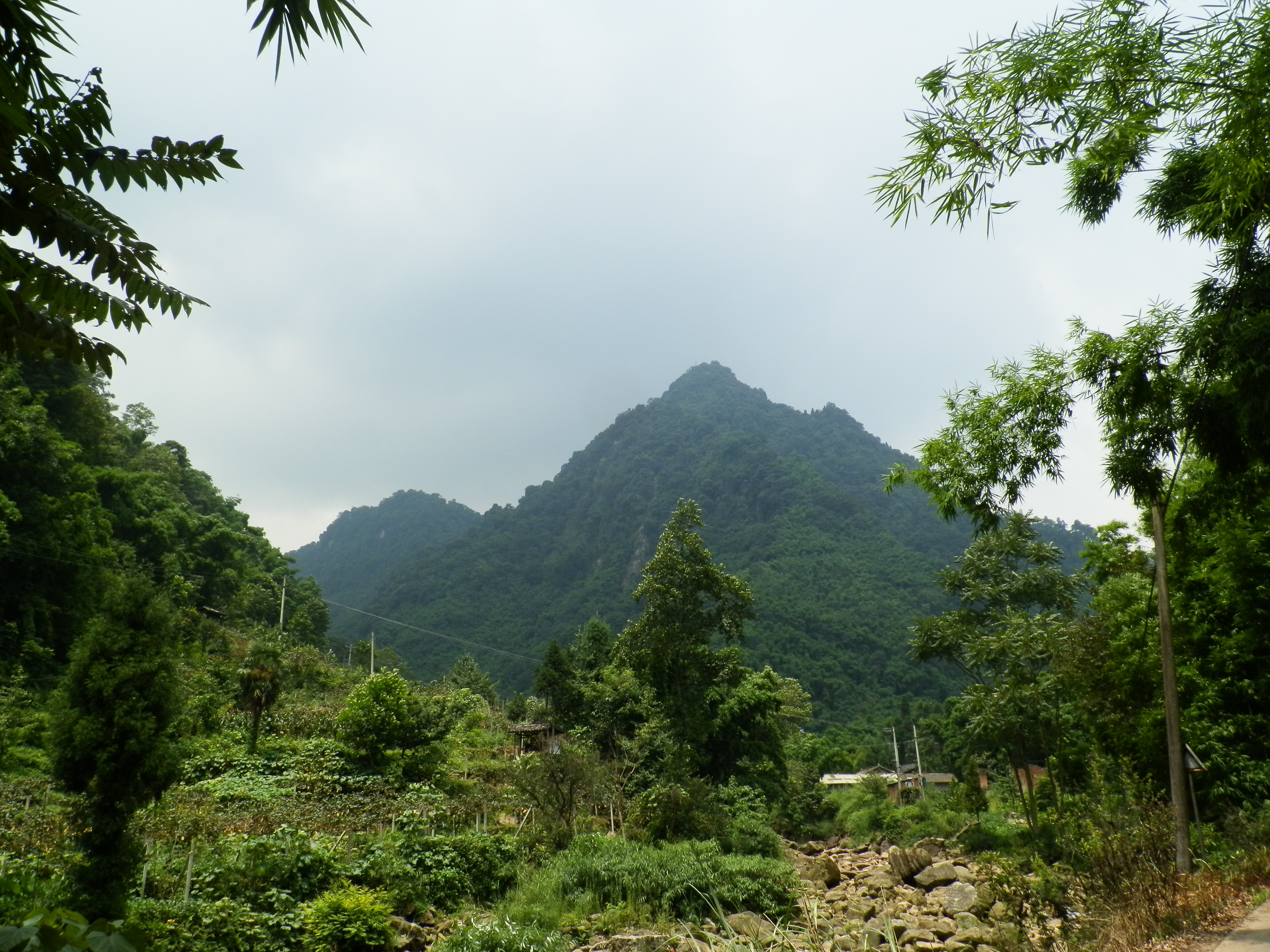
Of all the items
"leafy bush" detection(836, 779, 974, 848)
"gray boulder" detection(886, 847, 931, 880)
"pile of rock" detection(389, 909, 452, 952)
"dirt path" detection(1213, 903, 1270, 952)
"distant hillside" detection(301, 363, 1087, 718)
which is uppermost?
"distant hillside" detection(301, 363, 1087, 718)

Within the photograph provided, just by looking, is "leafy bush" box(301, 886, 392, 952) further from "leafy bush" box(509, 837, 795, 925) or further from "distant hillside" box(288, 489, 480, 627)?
"distant hillside" box(288, 489, 480, 627)

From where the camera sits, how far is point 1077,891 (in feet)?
21.9

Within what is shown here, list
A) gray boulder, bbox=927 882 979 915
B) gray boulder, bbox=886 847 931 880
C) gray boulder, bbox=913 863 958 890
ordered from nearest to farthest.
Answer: gray boulder, bbox=927 882 979 915
gray boulder, bbox=913 863 958 890
gray boulder, bbox=886 847 931 880

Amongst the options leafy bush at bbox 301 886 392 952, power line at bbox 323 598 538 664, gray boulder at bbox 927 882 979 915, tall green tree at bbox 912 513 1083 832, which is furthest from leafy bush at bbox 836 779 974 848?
power line at bbox 323 598 538 664

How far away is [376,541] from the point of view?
112688mm

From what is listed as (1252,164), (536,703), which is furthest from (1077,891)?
(536,703)

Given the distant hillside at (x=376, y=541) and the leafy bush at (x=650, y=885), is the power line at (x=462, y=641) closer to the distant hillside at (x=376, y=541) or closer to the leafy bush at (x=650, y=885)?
the distant hillside at (x=376, y=541)

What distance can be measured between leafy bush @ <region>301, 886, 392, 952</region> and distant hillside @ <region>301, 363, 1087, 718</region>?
34685mm

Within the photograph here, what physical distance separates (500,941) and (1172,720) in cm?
804

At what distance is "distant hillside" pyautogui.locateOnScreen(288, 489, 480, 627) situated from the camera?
9812 centimetres

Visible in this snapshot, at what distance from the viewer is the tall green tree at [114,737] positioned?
8039 mm

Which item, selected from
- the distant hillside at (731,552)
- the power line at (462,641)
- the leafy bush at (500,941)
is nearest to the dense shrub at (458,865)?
the leafy bush at (500,941)

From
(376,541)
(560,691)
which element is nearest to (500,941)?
(560,691)

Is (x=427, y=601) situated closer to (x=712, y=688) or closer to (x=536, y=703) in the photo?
(x=536, y=703)
